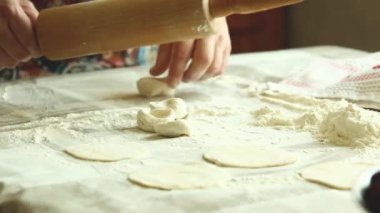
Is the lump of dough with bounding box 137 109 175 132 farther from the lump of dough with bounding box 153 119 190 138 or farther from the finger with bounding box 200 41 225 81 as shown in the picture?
the finger with bounding box 200 41 225 81

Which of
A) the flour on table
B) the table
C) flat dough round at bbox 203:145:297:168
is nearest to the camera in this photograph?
the table

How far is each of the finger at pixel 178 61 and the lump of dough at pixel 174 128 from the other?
1.07ft

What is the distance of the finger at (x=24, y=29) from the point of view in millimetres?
1071

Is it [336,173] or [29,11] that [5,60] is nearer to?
[29,11]

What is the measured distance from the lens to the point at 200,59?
126cm

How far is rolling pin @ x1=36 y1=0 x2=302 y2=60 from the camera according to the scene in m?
1.02

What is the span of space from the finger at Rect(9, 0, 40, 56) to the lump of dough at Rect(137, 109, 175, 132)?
0.25 m

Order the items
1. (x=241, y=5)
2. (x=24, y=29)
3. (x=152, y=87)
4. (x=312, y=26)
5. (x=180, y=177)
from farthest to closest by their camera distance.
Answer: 1. (x=312, y=26)
2. (x=152, y=87)
3. (x=24, y=29)
4. (x=241, y=5)
5. (x=180, y=177)

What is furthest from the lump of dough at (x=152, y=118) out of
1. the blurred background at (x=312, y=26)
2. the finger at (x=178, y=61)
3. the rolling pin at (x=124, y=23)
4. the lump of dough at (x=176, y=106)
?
the blurred background at (x=312, y=26)

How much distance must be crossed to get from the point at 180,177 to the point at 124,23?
388mm

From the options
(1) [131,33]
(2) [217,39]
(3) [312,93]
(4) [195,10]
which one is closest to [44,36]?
(1) [131,33]

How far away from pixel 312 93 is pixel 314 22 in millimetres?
1410

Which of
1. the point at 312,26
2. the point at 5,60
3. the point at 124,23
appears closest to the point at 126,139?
the point at 124,23

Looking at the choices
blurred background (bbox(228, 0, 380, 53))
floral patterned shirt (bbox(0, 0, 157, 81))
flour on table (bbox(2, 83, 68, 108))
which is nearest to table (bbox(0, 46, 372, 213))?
flour on table (bbox(2, 83, 68, 108))
